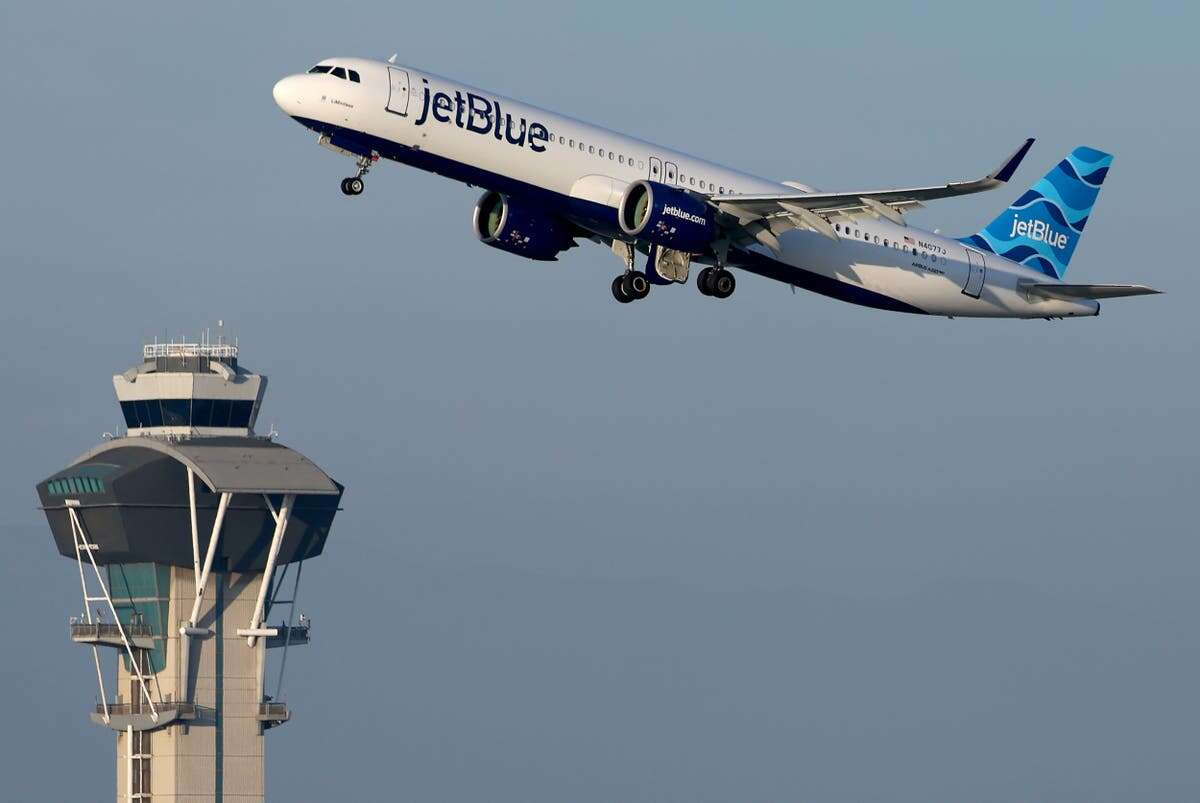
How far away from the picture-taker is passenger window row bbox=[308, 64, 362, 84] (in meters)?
82.1

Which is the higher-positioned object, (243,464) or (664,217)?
(664,217)

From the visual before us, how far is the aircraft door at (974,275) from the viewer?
313ft

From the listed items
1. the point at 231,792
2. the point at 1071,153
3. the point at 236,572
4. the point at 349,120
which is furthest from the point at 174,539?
the point at 349,120

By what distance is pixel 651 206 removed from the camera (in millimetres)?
83938

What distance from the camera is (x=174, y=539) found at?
582 feet

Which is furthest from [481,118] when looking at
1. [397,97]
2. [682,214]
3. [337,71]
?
[682,214]

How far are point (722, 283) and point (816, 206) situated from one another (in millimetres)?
5381

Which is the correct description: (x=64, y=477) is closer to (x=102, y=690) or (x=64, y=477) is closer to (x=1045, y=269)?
(x=102, y=690)

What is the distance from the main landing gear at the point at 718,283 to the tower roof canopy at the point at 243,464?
9436 centimetres

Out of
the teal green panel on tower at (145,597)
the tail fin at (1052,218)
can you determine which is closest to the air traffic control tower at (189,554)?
the teal green panel on tower at (145,597)

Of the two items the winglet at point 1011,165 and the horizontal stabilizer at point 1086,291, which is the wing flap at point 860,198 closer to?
the winglet at point 1011,165

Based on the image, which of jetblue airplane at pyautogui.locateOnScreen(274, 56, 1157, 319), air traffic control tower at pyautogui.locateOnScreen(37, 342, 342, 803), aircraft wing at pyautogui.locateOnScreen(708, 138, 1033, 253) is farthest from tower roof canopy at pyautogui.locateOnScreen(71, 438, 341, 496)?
aircraft wing at pyautogui.locateOnScreen(708, 138, 1033, 253)

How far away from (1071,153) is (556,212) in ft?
100

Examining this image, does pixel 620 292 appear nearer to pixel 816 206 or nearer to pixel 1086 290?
pixel 816 206
